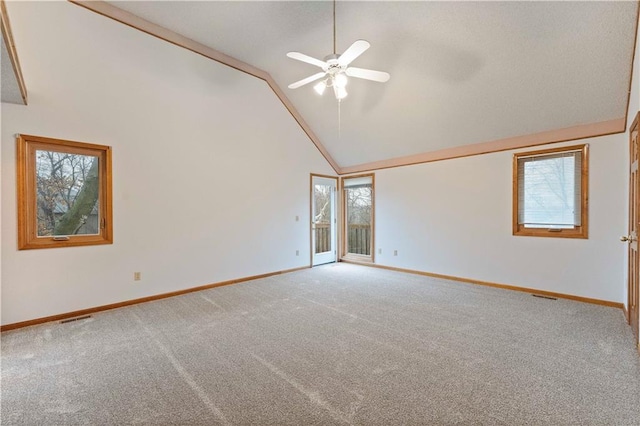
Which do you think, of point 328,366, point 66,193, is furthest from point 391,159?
Result: point 66,193

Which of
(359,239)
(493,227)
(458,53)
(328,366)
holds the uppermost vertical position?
(458,53)

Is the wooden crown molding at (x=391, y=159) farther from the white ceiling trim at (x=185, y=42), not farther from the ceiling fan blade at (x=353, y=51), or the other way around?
the ceiling fan blade at (x=353, y=51)

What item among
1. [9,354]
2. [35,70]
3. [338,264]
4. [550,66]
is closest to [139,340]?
[9,354]

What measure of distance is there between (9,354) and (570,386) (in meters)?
4.52

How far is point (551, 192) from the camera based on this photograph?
170 inches

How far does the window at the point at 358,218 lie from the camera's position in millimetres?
6941

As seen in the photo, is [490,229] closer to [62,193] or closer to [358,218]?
[358,218]

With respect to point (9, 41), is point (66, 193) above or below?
below

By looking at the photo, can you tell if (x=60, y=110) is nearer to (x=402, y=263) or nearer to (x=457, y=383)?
(x=457, y=383)

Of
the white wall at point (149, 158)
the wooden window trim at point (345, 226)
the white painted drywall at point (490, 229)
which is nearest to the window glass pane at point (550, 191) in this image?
the white painted drywall at point (490, 229)

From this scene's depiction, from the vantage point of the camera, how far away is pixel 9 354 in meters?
2.56

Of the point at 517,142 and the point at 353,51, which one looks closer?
Answer: the point at 353,51

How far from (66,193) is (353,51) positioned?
368 centimetres

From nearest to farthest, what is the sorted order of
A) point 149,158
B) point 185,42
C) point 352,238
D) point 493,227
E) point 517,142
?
point 149,158 → point 185,42 → point 517,142 → point 493,227 → point 352,238
